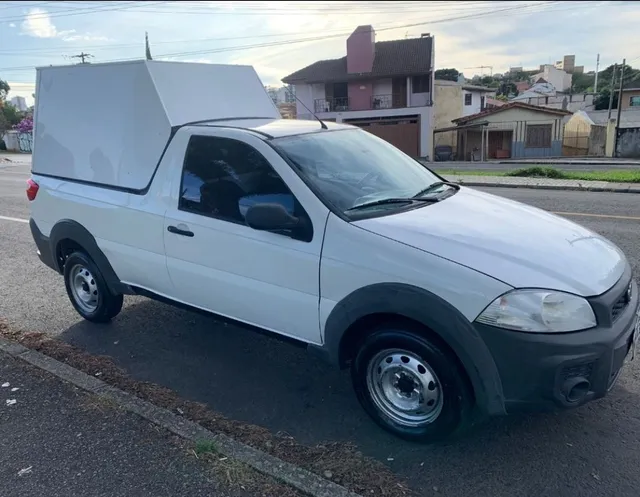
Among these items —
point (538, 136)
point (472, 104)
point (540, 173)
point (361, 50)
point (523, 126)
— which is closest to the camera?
point (540, 173)

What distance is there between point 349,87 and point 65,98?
138ft

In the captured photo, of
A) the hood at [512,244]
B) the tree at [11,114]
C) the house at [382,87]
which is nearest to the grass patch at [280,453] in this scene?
the hood at [512,244]

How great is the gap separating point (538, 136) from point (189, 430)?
42210 mm

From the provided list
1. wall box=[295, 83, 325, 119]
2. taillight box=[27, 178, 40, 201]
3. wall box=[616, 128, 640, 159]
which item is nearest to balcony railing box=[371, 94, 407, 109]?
wall box=[295, 83, 325, 119]

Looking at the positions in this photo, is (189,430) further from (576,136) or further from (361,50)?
(576,136)

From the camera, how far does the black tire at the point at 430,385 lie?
9.39ft

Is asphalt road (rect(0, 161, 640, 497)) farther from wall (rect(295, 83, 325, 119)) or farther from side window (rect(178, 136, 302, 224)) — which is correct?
wall (rect(295, 83, 325, 119))

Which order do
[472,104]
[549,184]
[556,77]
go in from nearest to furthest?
[549,184], [472,104], [556,77]

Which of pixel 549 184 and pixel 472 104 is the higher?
pixel 472 104

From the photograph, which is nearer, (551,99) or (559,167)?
(559,167)

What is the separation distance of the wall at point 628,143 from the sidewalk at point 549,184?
1086 inches

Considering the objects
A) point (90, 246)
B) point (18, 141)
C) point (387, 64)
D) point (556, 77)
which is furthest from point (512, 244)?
point (556, 77)

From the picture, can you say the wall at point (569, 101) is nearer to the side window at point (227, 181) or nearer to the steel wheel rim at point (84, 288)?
the steel wheel rim at point (84, 288)

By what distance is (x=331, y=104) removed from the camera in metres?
46.1
